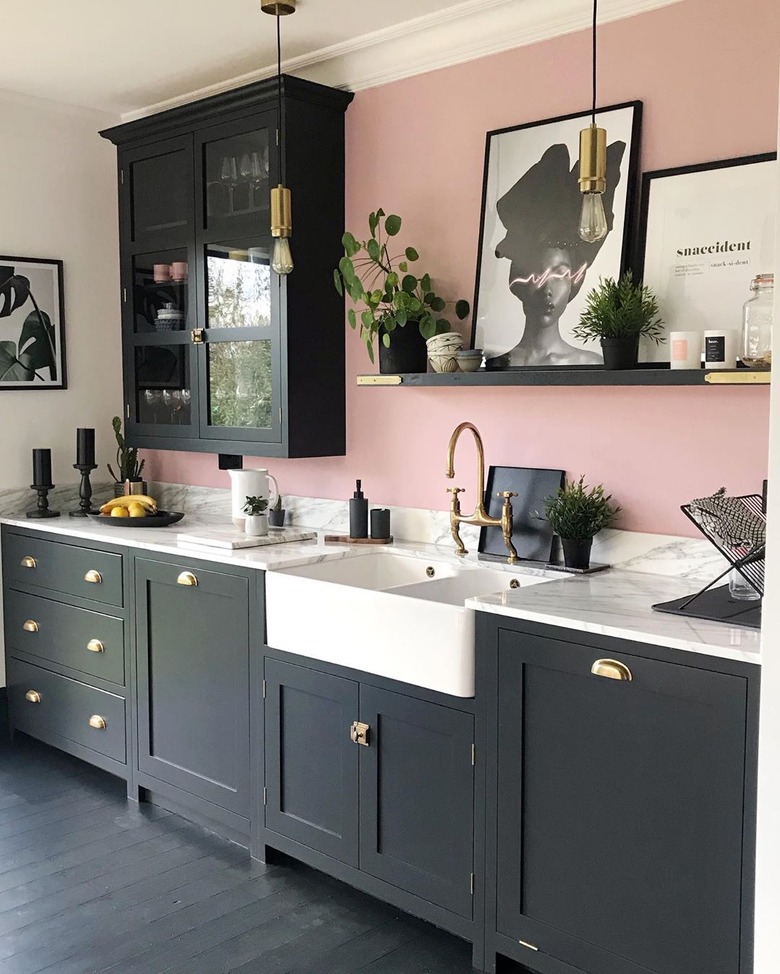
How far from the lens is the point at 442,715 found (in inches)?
97.6

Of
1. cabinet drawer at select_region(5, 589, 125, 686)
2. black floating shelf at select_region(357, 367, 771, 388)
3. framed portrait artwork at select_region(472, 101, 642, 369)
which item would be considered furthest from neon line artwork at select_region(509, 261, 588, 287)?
cabinet drawer at select_region(5, 589, 125, 686)

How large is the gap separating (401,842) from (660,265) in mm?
1615

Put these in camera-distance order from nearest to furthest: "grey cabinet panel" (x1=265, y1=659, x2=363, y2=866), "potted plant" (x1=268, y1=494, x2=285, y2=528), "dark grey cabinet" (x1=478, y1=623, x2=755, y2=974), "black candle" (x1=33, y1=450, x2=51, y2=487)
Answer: "dark grey cabinet" (x1=478, y1=623, x2=755, y2=974), "grey cabinet panel" (x1=265, y1=659, x2=363, y2=866), "potted plant" (x1=268, y1=494, x2=285, y2=528), "black candle" (x1=33, y1=450, x2=51, y2=487)

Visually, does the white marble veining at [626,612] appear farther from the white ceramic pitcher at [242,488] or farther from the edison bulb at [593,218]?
the white ceramic pitcher at [242,488]

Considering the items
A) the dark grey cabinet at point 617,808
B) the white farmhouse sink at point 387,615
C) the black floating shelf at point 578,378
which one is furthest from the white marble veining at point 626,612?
the black floating shelf at point 578,378

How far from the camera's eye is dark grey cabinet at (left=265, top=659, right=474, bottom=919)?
8.11ft

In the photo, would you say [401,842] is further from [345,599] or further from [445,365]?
[445,365]

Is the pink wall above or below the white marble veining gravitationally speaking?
above

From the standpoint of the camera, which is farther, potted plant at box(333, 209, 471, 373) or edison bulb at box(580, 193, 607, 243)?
potted plant at box(333, 209, 471, 373)

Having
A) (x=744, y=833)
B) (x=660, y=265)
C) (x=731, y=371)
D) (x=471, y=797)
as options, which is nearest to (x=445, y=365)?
(x=660, y=265)

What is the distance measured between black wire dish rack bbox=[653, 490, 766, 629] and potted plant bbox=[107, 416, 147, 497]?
244 centimetres

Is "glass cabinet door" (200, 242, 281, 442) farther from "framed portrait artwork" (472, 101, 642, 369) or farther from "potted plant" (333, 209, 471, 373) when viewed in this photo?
"framed portrait artwork" (472, 101, 642, 369)

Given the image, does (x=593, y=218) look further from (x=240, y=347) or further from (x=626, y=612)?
(x=240, y=347)

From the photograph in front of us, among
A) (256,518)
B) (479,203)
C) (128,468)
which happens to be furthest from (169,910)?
(479,203)
